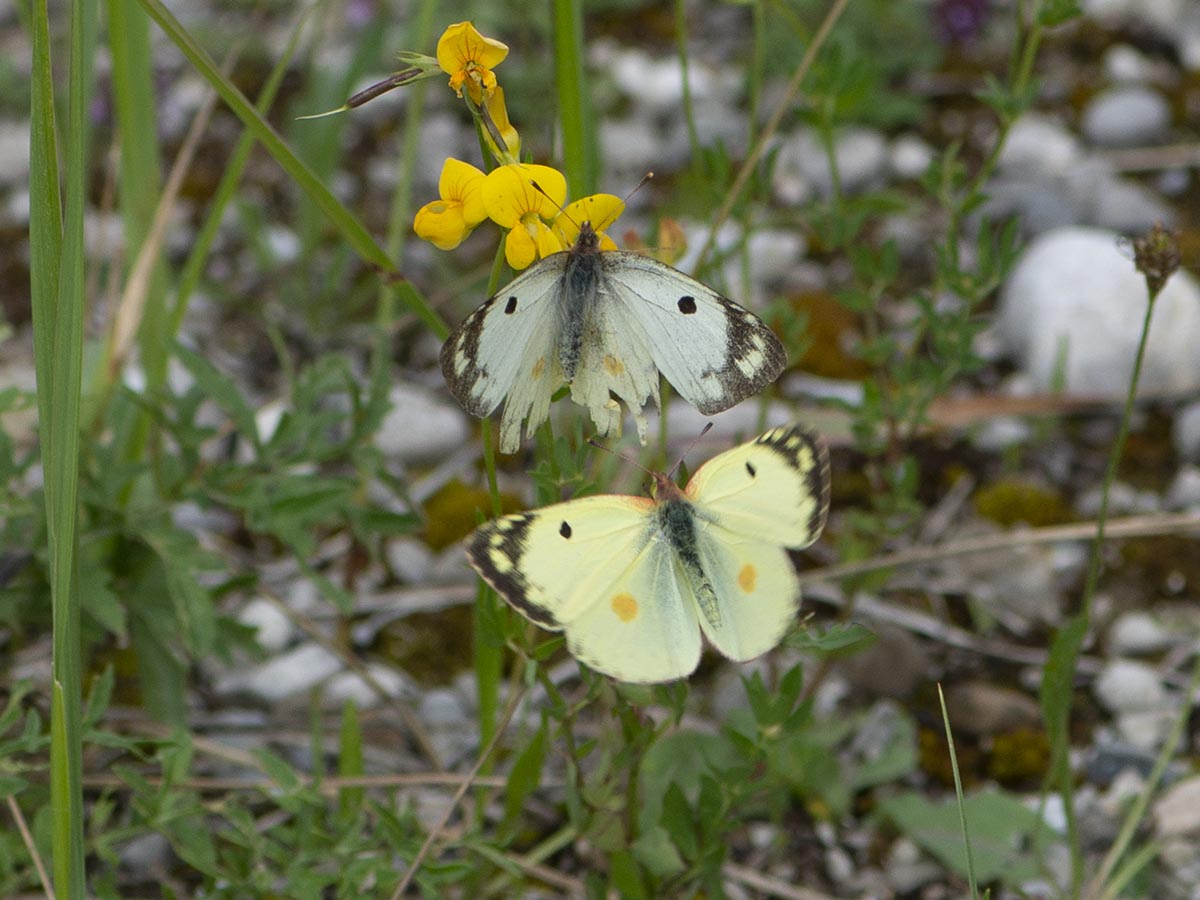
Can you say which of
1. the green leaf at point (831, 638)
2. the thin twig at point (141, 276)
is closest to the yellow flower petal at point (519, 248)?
the green leaf at point (831, 638)

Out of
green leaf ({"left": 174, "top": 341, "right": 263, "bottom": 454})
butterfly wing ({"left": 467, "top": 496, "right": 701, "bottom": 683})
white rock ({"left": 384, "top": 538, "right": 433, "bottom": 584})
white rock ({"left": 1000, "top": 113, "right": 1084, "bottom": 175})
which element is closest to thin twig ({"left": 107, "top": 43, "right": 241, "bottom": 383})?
green leaf ({"left": 174, "top": 341, "right": 263, "bottom": 454})

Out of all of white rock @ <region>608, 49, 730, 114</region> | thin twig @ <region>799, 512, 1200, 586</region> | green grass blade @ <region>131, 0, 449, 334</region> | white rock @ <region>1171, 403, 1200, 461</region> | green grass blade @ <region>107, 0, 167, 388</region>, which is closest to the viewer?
green grass blade @ <region>131, 0, 449, 334</region>

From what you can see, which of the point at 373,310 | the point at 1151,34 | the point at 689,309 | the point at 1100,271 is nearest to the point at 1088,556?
the point at 1100,271

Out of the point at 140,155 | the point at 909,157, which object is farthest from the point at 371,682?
the point at 909,157

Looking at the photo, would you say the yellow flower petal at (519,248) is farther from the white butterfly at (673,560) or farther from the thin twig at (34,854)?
the thin twig at (34,854)

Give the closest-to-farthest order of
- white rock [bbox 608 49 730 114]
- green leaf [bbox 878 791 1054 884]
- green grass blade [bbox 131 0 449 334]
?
green grass blade [bbox 131 0 449 334] → green leaf [bbox 878 791 1054 884] → white rock [bbox 608 49 730 114]

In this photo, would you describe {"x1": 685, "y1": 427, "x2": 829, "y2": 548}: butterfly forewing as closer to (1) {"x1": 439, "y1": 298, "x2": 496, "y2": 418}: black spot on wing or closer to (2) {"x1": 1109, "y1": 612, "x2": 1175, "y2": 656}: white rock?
(1) {"x1": 439, "y1": 298, "x2": 496, "y2": 418}: black spot on wing
